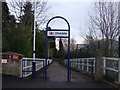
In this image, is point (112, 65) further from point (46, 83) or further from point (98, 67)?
point (46, 83)

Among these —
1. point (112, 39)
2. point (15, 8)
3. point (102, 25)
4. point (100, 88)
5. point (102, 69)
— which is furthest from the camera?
point (15, 8)

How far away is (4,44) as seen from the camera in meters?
18.4

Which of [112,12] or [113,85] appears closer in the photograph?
[113,85]

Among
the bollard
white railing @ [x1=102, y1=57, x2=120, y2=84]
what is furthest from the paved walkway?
white railing @ [x1=102, y1=57, x2=120, y2=84]

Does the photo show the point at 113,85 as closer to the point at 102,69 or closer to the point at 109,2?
the point at 102,69

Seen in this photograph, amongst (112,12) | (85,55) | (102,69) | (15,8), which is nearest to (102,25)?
(112,12)

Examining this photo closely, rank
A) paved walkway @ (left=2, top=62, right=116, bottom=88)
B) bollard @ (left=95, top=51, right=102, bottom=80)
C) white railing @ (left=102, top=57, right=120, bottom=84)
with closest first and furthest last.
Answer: white railing @ (left=102, top=57, right=120, bottom=84), paved walkway @ (left=2, top=62, right=116, bottom=88), bollard @ (left=95, top=51, right=102, bottom=80)

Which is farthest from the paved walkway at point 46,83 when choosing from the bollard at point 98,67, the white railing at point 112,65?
the white railing at point 112,65

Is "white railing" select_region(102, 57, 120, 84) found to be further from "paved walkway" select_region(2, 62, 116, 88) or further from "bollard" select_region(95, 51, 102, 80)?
"paved walkway" select_region(2, 62, 116, 88)

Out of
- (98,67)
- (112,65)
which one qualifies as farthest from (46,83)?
(112,65)

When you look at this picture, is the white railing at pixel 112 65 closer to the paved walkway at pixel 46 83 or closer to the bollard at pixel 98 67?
the bollard at pixel 98 67

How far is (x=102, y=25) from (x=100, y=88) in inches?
406

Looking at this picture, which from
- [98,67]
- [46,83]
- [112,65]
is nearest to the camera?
[46,83]

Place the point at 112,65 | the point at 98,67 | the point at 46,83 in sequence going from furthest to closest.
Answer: the point at 98,67 → the point at 112,65 → the point at 46,83
